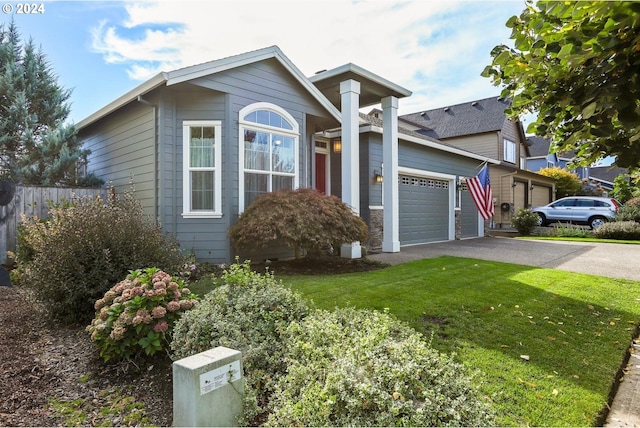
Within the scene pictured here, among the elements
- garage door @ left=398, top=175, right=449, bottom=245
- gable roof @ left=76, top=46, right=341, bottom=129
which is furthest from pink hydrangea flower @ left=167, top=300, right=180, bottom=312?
garage door @ left=398, top=175, right=449, bottom=245

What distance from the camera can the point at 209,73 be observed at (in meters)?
7.15

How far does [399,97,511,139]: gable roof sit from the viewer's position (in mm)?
22891

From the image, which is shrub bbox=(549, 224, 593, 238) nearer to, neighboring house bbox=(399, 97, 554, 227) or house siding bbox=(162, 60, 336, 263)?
neighboring house bbox=(399, 97, 554, 227)

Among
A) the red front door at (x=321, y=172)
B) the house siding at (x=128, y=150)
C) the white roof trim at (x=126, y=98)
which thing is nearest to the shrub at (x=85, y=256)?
the house siding at (x=128, y=150)

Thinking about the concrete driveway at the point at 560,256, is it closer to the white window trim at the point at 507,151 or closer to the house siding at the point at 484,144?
the house siding at the point at 484,144

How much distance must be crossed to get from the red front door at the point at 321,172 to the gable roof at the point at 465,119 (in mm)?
13434

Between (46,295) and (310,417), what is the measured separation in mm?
3854

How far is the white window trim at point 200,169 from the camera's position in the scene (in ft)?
24.8

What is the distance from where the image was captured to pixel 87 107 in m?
9.96

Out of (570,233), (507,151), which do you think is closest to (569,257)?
(570,233)

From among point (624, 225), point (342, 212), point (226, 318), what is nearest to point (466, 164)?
point (624, 225)

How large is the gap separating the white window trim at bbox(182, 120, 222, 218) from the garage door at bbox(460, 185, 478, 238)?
10.1 metres

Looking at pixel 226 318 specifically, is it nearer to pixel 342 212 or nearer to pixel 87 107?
pixel 342 212

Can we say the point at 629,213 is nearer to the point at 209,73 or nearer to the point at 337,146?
the point at 337,146
